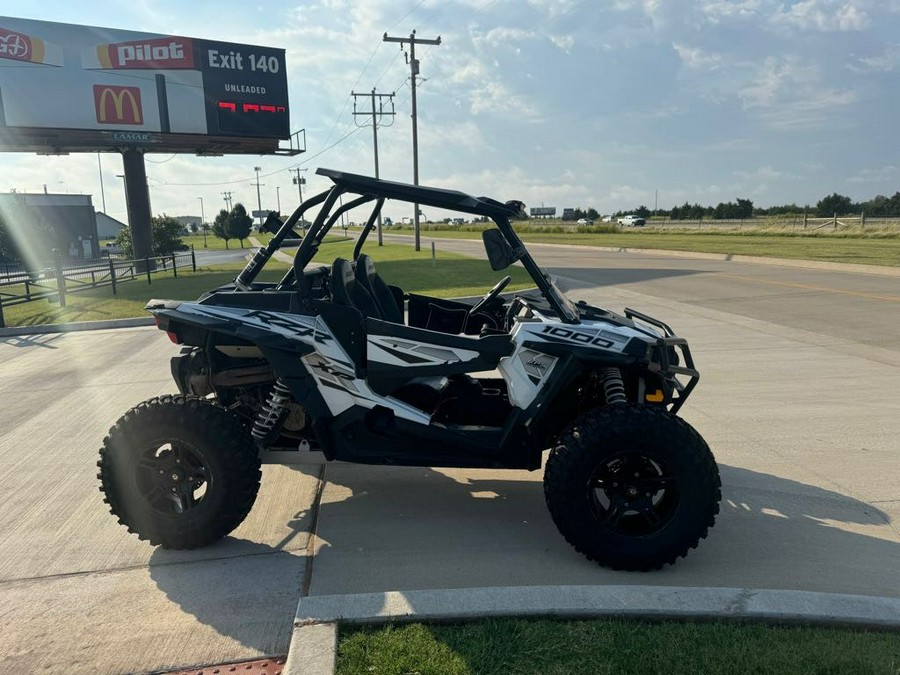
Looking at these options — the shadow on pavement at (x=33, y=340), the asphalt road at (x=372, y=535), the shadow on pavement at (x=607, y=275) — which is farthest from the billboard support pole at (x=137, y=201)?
the asphalt road at (x=372, y=535)

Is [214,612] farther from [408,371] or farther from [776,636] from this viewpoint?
[776,636]

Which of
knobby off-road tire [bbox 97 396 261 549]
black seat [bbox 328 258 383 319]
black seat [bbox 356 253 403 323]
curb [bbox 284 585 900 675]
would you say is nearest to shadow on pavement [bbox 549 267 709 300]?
black seat [bbox 356 253 403 323]

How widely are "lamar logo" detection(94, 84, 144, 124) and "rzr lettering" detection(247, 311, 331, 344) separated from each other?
2748cm

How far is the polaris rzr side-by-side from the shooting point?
3.13 metres

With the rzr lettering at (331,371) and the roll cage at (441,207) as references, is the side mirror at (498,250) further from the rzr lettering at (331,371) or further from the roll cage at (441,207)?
the rzr lettering at (331,371)

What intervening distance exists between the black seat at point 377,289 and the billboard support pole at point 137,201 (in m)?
27.1

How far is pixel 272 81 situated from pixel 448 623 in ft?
98.9

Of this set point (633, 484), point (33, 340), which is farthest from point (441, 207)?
point (33, 340)

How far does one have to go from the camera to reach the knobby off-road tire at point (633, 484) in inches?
121

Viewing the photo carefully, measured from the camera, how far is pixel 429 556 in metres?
3.36

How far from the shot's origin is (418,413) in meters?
3.52

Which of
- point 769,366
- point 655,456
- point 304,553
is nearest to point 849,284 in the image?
point 769,366

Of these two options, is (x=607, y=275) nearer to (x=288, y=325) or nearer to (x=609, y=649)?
(x=288, y=325)

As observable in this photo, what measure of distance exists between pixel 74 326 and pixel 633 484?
11.1m
